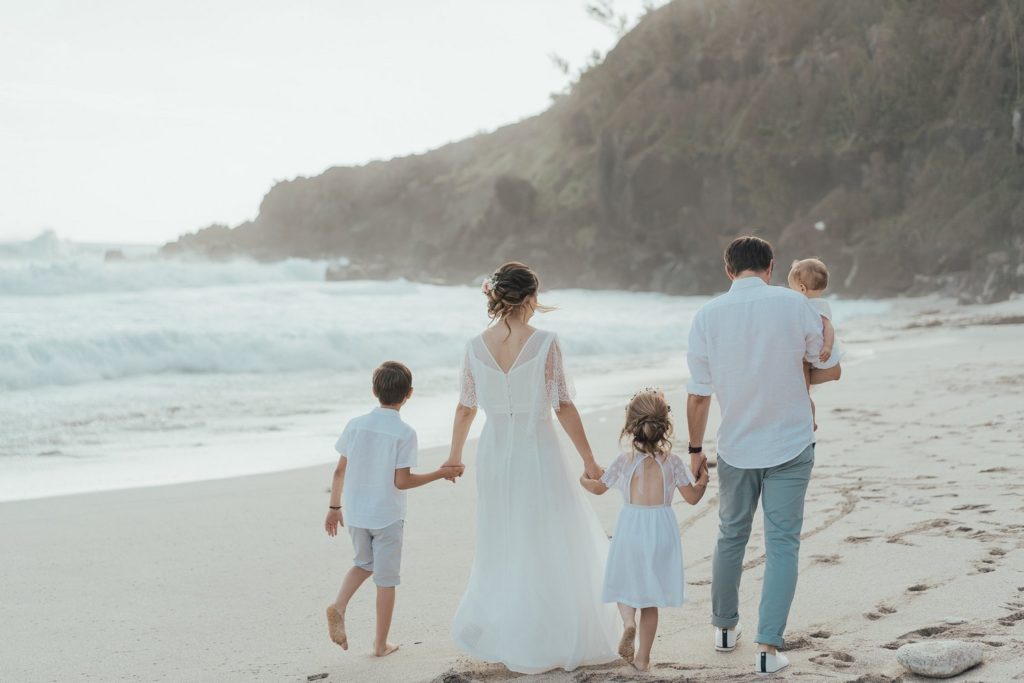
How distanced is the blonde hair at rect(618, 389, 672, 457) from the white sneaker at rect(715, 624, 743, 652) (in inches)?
27.6

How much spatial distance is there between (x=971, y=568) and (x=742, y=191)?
41.2 meters

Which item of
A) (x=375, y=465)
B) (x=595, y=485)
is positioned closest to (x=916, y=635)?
(x=595, y=485)

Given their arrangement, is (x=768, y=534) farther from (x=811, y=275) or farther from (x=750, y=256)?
(x=811, y=275)

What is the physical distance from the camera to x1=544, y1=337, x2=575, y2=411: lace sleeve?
3697 millimetres

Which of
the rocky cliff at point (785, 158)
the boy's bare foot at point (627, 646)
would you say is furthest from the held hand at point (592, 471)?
the rocky cliff at point (785, 158)

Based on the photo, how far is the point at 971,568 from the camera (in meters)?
4.21

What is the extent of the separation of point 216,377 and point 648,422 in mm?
12359

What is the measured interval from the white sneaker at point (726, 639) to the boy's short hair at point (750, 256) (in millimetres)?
1323

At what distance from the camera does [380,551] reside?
3918 millimetres

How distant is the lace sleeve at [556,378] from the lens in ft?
12.1

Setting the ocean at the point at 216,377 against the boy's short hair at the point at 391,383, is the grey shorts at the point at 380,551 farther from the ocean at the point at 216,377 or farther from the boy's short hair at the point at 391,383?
the ocean at the point at 216,377

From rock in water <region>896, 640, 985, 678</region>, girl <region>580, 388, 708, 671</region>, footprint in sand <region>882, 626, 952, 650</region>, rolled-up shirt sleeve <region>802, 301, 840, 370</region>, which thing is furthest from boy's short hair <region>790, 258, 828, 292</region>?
rock in water <region>896, 640, 985, 678</region>

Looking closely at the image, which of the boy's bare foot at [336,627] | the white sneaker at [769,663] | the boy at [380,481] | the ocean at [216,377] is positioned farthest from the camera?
the ocean at [216,377]

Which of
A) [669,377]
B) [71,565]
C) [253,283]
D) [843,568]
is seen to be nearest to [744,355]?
[843,568]
